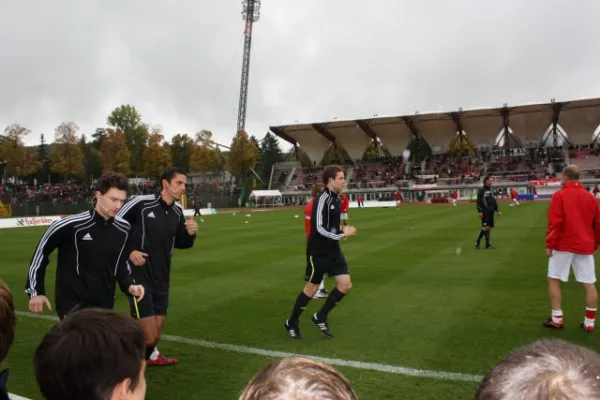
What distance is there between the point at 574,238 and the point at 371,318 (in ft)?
9.88

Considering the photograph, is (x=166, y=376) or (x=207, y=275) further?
(x=207, y=275)

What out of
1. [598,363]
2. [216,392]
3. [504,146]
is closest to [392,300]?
[216,392]

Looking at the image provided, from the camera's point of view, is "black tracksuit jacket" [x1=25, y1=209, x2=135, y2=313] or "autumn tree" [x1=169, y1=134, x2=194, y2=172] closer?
"black tracksuit jacket" [x1=25, y1=209, x2=135, y2=313]

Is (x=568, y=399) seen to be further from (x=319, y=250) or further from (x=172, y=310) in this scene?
(x=172, y=310)

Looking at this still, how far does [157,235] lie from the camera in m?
5.46

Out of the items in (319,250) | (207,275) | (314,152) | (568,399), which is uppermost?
(314,152)

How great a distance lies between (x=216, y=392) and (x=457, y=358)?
8.79 ft

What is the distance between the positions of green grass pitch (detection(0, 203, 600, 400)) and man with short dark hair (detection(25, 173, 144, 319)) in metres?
1.20

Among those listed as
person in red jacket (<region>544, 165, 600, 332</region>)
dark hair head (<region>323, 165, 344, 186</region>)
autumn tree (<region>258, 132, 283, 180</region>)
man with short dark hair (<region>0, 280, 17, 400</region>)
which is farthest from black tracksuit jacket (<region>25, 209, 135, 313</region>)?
autumn tree (<region>258, 132, 283, 180</region>)

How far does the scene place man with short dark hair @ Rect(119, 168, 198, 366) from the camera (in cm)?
538

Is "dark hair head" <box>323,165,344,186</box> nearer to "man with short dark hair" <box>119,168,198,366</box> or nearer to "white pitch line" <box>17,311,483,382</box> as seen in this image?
"man with short dark hair" <box>119,168,198,366</box>

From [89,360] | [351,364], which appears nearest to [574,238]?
[351,364]

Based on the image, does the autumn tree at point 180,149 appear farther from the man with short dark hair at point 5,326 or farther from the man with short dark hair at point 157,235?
the man with short dark hair at point 5,326

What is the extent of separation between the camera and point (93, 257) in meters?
4.40
